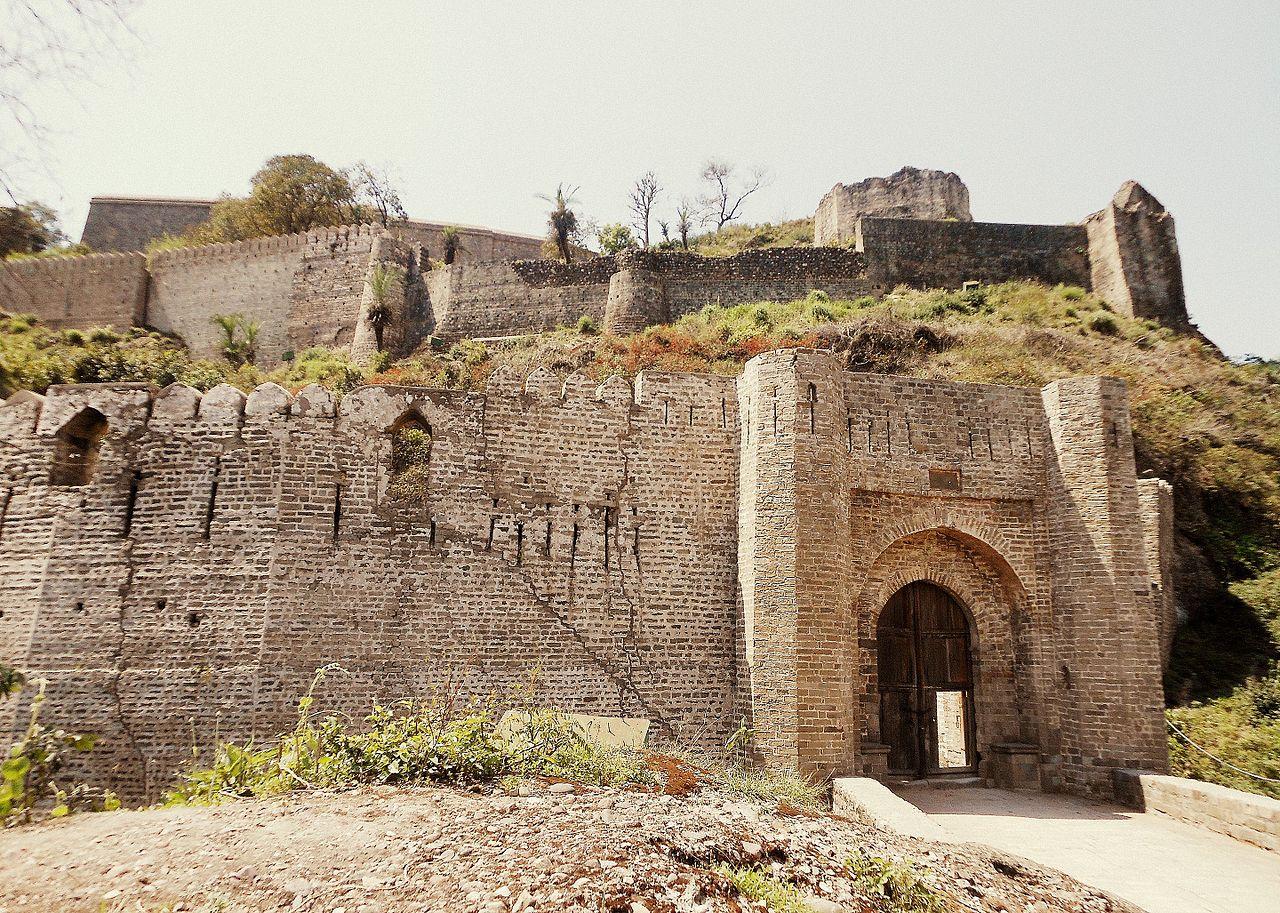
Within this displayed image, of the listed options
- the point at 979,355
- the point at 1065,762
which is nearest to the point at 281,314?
the point at 979,355

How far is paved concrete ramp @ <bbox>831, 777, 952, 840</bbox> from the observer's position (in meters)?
7.29

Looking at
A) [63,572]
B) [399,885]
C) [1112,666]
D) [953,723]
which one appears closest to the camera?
[399,885]

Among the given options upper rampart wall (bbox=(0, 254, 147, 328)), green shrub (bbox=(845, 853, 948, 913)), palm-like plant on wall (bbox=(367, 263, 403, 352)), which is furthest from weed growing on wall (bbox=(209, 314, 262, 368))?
green shrub (bbox=(845, 853, 948, 913))

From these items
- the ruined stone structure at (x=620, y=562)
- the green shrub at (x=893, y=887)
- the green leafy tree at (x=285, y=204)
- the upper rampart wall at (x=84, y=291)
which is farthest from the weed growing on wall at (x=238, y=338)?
the green shrub at (x=893, y=887)

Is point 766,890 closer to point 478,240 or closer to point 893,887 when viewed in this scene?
point 893,887

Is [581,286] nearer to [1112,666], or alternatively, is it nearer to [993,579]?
[993,579]

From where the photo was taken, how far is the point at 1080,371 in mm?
20141

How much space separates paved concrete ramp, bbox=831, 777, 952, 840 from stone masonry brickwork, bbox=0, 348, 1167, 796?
0.45 m

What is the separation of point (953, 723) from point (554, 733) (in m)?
13.3

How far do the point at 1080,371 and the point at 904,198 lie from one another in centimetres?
2013

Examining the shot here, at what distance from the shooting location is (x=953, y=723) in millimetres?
17516

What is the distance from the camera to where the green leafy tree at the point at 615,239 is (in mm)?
42906

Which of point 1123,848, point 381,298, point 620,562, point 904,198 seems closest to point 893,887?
point 1123,848

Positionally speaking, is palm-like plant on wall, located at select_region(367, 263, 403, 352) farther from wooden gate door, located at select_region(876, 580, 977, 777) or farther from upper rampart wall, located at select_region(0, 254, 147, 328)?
wooden gate door, located at select_region(876, 580, 977, 777)
